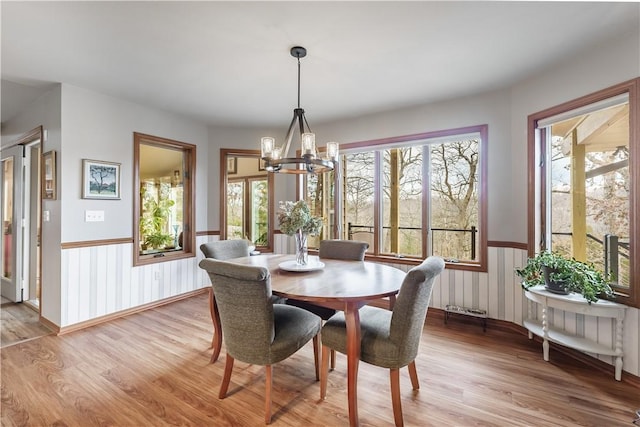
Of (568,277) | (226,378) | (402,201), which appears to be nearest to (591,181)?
(568,277)

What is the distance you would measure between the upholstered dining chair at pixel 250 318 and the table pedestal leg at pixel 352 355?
38 centimetres

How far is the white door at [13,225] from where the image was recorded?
3.83 meters

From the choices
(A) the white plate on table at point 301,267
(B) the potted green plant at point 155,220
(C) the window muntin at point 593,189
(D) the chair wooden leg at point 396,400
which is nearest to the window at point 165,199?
(B) the potted green plant at point 155,220

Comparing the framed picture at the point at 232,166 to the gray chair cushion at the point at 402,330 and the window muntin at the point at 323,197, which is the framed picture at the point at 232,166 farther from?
the gray chair cushion at the point at 402,330

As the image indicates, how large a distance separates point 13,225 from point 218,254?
3.45 metres

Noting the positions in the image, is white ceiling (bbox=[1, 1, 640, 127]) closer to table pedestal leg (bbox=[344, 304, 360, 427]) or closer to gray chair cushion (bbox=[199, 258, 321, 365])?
gray chair cushion (bbox=[199, 258, 321, 365])

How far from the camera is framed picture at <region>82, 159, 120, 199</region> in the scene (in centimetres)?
308

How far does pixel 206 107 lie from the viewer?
3.64 meters

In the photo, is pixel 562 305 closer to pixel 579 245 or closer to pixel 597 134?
pixel 579 245

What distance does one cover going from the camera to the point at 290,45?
2252 mm

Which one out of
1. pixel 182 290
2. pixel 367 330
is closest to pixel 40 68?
pixel 182 290

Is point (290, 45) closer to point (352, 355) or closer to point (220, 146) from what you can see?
point (352, 355)

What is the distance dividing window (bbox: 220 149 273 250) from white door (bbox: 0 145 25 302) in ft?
8.74

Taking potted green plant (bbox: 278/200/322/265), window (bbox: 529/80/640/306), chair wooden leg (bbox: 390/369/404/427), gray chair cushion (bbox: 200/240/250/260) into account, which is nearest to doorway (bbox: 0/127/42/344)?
gray chair cushion (bbox: 200/240/250/260)
